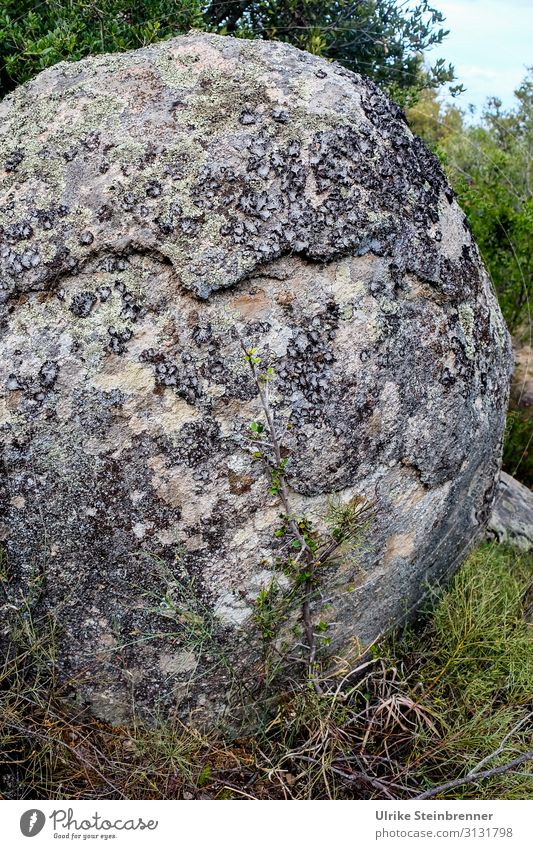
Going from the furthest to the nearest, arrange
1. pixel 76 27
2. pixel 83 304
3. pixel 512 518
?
1. pixel 512 518
2. pixel 76 27
3. pixel 83 304

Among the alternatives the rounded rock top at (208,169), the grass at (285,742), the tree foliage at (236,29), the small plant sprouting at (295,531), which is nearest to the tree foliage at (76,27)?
the tree foliage at (236,29)

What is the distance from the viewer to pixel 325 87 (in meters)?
2.70

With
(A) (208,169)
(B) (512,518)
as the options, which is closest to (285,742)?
(A) (208,169)

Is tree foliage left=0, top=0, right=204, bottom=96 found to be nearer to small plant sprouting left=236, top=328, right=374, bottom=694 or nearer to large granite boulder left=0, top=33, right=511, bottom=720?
large granite boulder left=0, top=33, right=511, bottom=720

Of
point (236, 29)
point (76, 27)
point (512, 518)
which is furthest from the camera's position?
point (236, 29)

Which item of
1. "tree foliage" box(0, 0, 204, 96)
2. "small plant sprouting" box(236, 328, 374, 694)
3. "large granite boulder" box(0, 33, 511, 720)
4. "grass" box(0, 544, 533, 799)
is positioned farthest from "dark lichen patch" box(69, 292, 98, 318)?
"tree foliage" box(0, 0, 204, 96)

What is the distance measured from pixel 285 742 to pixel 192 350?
116 cm

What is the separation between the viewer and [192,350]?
2.41 metres

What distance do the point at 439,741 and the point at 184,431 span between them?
1181mm

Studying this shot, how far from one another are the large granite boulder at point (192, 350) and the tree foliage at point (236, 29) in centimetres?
142

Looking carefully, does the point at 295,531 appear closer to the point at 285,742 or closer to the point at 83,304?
the point at 285,742

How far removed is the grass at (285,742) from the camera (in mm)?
2424

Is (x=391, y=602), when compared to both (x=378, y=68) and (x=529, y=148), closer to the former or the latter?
(x=378, y=68)
